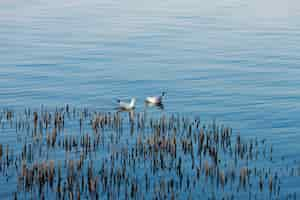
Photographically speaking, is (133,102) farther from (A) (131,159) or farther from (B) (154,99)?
(A) (131,159)

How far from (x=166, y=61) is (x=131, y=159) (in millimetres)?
20760

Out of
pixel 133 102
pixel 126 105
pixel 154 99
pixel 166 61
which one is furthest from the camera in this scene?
pixel 166 61

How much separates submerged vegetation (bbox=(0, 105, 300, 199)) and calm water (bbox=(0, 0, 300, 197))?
2168mm

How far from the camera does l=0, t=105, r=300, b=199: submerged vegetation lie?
61.0ft

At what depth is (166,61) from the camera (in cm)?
4159

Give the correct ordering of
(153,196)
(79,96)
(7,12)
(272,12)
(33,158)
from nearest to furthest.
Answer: (153,196), (33,158), (79,96), (7,12), (272,12)

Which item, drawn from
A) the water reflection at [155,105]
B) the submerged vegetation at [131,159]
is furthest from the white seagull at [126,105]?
the water reflection at [155,105]

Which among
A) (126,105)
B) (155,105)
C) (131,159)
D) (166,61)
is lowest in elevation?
(131,159)

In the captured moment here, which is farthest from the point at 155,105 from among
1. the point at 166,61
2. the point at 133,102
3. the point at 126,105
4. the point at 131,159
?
the point at 166,61

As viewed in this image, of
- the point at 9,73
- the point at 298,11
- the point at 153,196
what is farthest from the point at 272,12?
the point at 153,196

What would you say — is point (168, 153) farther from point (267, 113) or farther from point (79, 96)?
point (79, 96)

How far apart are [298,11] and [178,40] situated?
2453 cm

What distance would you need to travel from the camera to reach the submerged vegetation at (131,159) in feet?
61.0

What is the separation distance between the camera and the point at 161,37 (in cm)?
5141
